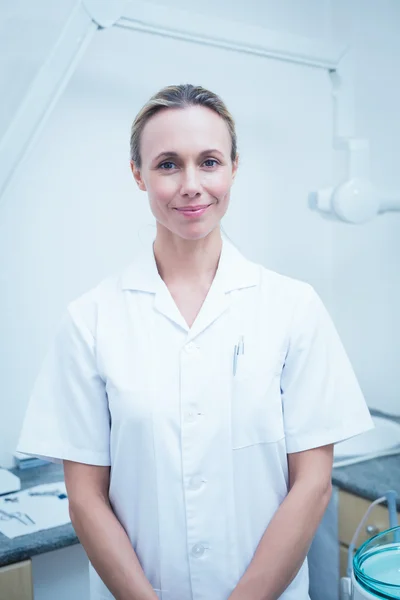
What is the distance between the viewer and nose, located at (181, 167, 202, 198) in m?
0.97

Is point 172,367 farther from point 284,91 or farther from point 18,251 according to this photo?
point 284,91

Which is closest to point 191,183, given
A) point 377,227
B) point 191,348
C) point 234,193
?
point 191,348

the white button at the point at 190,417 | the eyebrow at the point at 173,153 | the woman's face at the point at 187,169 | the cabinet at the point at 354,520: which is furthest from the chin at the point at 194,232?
the cabinet at the point at 354,520

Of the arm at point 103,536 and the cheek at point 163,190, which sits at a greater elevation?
the cheek at point 163,190

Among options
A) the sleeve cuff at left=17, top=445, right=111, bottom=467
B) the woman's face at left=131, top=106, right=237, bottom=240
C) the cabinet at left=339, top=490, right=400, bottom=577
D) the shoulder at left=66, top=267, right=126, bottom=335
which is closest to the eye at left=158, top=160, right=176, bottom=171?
the woman's face at left=131, top=106, right=237, bottom=240

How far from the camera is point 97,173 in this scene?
6.08 ft

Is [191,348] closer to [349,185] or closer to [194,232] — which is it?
[194,232]

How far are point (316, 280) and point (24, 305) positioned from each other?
3.45 feet

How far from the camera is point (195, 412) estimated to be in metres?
0.97

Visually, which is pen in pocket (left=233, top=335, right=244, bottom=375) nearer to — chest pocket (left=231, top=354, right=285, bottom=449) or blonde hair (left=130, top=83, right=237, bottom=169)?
chest pocket (left=231, top=354, right=285, bottom=449)

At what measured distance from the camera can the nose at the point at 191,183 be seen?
0.97 m

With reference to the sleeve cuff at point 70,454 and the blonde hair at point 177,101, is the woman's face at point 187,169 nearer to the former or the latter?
the blonde hair at point 177,101

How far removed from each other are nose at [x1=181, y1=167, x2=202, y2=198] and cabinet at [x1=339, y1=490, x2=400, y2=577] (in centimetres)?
94

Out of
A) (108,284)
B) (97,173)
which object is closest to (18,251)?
(97,173)
